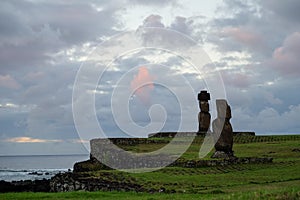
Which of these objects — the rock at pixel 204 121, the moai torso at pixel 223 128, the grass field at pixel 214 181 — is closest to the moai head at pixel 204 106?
the rock at pixel 204 121

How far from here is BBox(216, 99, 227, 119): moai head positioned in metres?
51.9

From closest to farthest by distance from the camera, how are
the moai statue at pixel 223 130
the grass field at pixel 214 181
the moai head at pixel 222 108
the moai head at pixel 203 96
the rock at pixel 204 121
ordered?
the grass field at pixel 214 181
the moai statue at pixel 223 130
the moai head at pixel 222 108
the moai head at pixel 203 96
the rock at pixel 204 121

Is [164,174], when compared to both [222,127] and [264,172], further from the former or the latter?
[222,127]

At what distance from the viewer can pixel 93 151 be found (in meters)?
64.4

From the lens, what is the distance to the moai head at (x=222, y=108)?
51.9m

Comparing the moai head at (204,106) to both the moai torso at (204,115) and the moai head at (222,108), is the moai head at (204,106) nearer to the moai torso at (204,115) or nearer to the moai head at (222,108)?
the moai torso at (204,115)

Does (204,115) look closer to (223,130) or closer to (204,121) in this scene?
(204,121)

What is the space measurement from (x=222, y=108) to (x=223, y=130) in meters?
2.40

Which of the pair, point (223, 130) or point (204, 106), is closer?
point (223, 130)

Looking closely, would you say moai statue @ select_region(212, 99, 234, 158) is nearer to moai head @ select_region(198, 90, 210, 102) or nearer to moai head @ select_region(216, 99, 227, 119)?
moai head @ select_region(216, 99, 227, 119)

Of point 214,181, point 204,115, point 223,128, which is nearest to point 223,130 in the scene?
point 223,128

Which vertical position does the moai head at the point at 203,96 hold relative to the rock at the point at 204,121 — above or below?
above

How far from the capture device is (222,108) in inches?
2052

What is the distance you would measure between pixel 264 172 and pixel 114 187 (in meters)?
13.5
